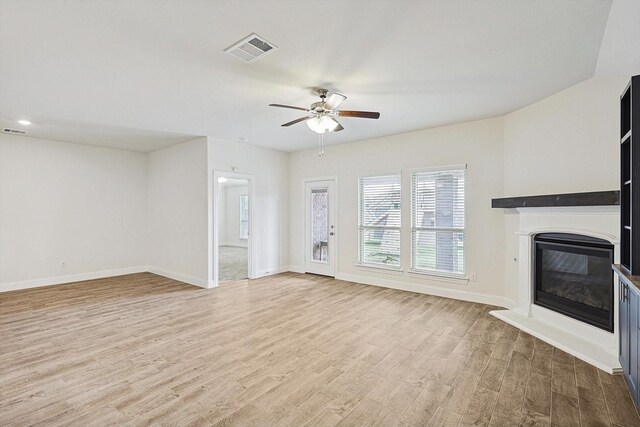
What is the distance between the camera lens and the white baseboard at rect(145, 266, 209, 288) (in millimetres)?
5766

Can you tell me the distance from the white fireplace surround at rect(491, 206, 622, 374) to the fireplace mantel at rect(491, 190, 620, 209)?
137 millimetres

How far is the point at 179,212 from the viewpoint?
6348 mm

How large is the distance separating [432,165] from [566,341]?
2999mm

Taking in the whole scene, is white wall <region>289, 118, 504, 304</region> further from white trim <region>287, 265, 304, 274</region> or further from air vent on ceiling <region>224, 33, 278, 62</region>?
air vent on ceiling <region>224, 33, 278, 62</region>

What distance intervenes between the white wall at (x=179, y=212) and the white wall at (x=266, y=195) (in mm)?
599

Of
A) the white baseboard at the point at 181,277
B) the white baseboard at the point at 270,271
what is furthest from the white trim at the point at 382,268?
the white baseboard at the point at 181,277

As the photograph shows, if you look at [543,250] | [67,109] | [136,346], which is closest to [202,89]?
[67,109]

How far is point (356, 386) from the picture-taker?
2.53m

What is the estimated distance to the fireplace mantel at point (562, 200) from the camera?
2.94m

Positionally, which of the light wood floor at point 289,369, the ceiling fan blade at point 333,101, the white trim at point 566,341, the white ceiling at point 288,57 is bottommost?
the light wood floor at point 289,369

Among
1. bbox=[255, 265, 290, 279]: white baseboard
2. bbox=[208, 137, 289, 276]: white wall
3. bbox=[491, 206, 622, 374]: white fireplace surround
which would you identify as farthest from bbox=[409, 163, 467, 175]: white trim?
bbox=[255, 265, 290, 279]: white baseboard

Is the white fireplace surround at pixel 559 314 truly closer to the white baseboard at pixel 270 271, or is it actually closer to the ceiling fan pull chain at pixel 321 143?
the ceiling fan pull chain at pixel 321 143

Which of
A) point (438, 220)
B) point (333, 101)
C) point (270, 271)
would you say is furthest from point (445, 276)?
point (270, 271)

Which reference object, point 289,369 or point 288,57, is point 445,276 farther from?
point 288,57
